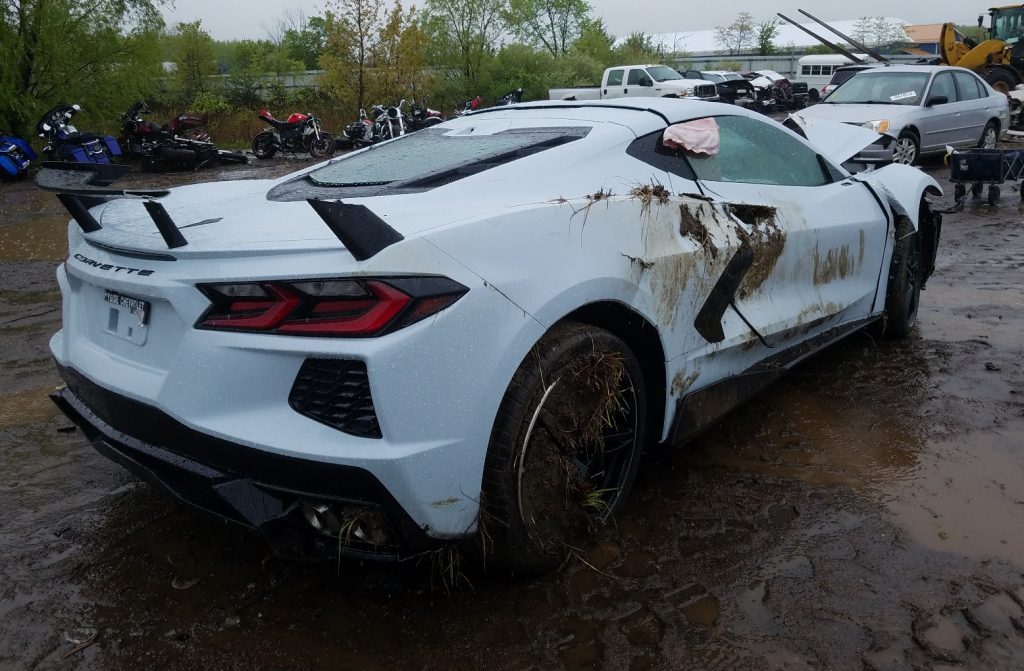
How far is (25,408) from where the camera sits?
3988mm

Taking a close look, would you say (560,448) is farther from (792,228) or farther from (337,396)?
(792,228)

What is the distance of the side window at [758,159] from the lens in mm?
3211

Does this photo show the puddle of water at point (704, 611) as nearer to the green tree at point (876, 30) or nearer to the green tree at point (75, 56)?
the green tree at point (75, 56)

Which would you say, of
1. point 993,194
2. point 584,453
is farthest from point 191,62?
point 584,453

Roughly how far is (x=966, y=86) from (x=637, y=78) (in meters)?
13.8

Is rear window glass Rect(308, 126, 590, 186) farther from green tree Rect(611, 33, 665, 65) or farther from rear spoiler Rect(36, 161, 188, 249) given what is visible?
green tree Rect(611, 33, 665, 65)

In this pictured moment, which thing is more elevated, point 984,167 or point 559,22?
point 559,22

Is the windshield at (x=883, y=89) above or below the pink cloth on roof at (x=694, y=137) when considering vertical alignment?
above

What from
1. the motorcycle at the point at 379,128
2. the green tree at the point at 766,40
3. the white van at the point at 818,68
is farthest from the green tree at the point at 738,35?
the motorcycle at the point at 379,128

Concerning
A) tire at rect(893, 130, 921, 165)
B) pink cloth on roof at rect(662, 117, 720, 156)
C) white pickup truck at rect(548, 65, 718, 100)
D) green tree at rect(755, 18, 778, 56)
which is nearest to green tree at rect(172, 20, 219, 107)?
white pickup truck at rect(548, 65, 718, 100)

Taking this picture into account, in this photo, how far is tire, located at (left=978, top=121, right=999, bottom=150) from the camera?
1326 centimetres

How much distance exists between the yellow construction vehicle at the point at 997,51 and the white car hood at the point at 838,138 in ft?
57.8

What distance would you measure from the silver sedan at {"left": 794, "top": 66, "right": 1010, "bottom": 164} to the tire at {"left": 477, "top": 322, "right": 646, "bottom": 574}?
9.97 m

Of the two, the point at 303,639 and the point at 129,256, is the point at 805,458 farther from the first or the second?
the point at 129,256
